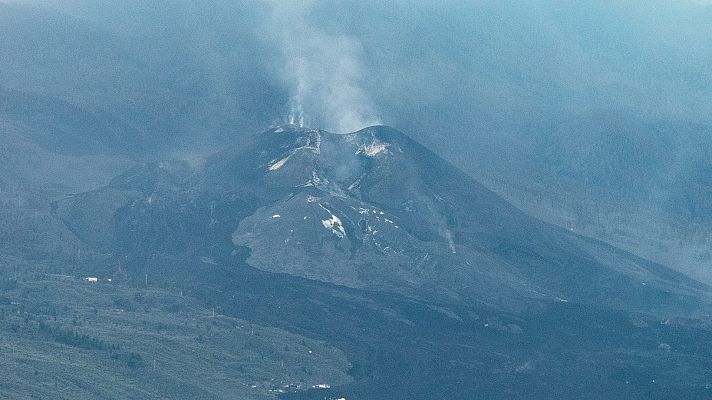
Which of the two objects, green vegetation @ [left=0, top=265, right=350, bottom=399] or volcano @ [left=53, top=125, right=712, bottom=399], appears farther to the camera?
volcano @ [left=53, top=125, right=712, bottom=399]

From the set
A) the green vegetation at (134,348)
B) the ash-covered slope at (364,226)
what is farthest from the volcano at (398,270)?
the green vegetation at (134,348)

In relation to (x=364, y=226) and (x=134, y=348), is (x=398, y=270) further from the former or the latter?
(x=134, y=348)

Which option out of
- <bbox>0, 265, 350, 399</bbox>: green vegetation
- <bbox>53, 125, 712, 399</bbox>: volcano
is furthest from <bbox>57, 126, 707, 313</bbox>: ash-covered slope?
<bbox>0, 265, 350, 399</bbox>: green vegetation

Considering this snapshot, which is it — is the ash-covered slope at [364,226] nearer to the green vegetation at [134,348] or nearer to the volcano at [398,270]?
the volcano at [398,270]

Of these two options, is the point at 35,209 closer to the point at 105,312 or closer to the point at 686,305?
the point at 105,312

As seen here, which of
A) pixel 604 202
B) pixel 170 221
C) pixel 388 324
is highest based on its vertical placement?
pixel 604 202

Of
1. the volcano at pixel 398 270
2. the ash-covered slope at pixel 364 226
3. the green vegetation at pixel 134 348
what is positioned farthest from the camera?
the ash-covered slope at pixel 364 226

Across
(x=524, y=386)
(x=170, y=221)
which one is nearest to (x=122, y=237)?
(x=170, y=221)

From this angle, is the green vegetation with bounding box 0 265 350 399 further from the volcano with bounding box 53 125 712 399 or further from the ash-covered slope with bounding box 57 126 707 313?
the ash-covered slope with bounding box 57 126 707 313

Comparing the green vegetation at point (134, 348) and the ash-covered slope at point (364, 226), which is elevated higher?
the ash-covered slope at point (364, 226)
